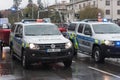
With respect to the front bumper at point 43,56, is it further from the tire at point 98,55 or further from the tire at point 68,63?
the tire at point 98,55

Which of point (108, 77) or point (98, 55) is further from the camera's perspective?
point (98, 55)

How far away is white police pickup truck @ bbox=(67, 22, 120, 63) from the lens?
49.3 ft

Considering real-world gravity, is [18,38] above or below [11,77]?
above

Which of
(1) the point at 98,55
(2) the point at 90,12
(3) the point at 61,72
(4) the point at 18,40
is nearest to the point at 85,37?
(1) the point at 98,55

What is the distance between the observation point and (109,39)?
15.1m

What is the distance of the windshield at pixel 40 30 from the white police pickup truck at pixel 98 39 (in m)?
1.84

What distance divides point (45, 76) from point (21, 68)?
7.45 ft

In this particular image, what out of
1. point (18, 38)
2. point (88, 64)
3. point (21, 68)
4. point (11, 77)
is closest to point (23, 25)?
point (18, 38)

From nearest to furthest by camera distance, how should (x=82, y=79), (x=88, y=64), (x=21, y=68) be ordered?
(x=82, y=79), (x=21, y=68), (x=88, y=64)

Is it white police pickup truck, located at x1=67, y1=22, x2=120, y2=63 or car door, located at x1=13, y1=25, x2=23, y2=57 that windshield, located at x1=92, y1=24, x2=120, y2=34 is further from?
car door, located at x1=13, y1=25, x2=23, y2=57

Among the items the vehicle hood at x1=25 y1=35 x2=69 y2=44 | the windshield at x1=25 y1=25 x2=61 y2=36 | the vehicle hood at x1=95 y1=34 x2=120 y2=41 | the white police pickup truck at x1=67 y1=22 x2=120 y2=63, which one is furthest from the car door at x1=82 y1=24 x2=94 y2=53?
the vehicle hood at x1=25 y1=35 x2=69 y2=44

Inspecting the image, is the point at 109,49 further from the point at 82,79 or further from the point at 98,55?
the point at 82,79

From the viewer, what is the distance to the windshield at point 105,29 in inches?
638

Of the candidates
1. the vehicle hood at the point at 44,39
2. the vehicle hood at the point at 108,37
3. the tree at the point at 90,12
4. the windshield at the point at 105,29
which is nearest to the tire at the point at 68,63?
the vehicle hood at the point at 44,39
